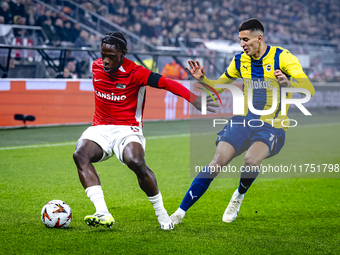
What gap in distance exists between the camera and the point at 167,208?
188 inches

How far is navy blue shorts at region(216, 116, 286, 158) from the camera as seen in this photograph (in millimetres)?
4156

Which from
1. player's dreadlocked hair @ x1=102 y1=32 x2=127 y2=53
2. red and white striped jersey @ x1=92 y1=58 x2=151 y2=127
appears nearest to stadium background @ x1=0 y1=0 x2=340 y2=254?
red and white striped jersey @ x1=92 y1=58 x2=151 y2=127

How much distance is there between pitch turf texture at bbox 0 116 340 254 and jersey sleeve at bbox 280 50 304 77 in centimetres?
144


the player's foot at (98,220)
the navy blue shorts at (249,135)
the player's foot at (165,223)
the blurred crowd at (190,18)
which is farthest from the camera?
the blurred crowd at (190,18)

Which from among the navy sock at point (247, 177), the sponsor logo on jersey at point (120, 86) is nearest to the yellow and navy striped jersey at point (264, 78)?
the navy sock at point (247, 177)

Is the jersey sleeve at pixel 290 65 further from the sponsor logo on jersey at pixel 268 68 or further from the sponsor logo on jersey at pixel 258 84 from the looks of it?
the sponsor logo on jersey at pixel 258 84

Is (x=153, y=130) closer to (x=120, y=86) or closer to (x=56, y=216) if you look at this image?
(x=120, y=86)

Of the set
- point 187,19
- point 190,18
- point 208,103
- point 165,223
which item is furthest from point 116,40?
point 190,18

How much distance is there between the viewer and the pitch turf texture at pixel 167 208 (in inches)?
136

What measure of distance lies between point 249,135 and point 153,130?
7.39 metres

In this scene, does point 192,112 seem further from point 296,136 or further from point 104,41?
point 104,41

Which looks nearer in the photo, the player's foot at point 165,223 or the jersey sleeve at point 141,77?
the player's foot at point 165,223

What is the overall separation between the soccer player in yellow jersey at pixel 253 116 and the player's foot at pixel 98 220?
660mm

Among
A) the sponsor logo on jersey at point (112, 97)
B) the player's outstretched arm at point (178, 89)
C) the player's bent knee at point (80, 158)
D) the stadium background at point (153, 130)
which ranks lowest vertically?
the stadium background at point (153, 130)
